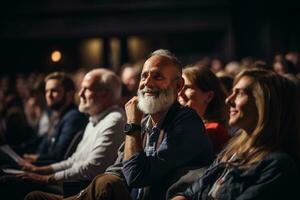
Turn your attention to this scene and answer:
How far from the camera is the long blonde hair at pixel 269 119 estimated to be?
368cm

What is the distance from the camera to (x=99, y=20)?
20.2 meters

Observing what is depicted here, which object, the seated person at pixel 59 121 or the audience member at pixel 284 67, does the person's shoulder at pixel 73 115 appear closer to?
the seated person at pixel 59 121

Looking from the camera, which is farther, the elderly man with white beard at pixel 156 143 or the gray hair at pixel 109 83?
the gray hair at pixel 109 83

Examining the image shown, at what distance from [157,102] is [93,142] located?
143 cm

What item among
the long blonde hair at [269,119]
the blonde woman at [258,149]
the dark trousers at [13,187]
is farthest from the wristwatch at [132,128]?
the dark trousers at [13,187]

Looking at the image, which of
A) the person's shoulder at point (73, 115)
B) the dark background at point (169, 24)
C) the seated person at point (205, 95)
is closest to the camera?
the seated person at point (205, 95)

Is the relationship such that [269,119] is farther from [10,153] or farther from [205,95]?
[10,153]

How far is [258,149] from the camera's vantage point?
3699 mm

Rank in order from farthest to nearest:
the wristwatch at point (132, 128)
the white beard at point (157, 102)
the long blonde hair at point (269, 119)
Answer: the white beard at point (157, 102) < the wristwatch at point (132, 128) < the long blonde hair at point (269, 119)

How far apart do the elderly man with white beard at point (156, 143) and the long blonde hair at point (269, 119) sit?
0.55 metres

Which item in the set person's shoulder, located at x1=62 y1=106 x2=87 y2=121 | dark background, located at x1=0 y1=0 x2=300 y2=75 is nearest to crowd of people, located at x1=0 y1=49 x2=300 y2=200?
person's shoulder, located at x1=62 y1=106 x2=87 y2=121

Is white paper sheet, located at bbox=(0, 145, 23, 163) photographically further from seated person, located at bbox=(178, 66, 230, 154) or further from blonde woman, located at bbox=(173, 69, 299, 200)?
blonde woman, located at bbox=(173, 69, 299, 200)

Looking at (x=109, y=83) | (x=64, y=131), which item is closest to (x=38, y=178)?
(x=109, y=83)

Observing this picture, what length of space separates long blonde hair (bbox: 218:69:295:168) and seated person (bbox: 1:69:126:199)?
1957mm
